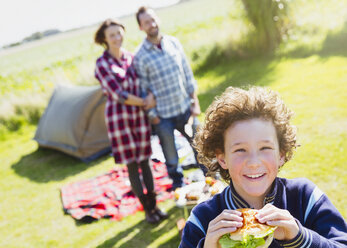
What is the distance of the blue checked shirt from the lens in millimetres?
3881

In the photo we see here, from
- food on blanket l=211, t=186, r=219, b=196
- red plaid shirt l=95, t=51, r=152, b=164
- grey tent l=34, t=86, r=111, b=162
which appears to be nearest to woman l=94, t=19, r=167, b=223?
Result: red plaid shirt l=95, t=51, r=152, b=164

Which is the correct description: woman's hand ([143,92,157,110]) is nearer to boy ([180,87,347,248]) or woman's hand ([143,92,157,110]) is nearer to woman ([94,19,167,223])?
woman ([94,19,167,223])

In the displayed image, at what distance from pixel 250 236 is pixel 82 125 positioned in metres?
6.02

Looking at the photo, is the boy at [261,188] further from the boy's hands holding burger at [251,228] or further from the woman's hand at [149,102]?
the woman's hand at [149,102]

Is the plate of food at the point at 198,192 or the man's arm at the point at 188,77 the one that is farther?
the man's arm at the point at 188,77

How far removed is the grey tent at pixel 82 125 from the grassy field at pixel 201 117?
0.31 meters

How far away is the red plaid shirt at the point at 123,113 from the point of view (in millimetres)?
3719

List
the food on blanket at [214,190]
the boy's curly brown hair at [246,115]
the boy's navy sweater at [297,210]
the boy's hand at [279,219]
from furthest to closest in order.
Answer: the food on blanket at [214,190] → the boy's curly brown hair at [246,115] → the boy's navy sweater at [297,210] → the boy's hand at [279,219]

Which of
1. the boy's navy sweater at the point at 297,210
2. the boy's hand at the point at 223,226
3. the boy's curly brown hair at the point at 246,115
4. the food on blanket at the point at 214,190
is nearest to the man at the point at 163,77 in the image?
the food on blanket at the point at 214,190

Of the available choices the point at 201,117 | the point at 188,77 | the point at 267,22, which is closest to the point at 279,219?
the point at 188,77

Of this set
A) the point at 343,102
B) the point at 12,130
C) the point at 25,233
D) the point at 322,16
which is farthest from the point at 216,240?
the point at 322,16

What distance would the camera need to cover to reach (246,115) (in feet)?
5.58

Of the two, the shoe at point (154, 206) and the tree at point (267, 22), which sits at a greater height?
the tree at point (267, 22)

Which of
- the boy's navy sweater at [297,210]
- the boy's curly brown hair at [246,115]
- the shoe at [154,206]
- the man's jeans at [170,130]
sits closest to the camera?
the boy's navy sweater at [297,210]
